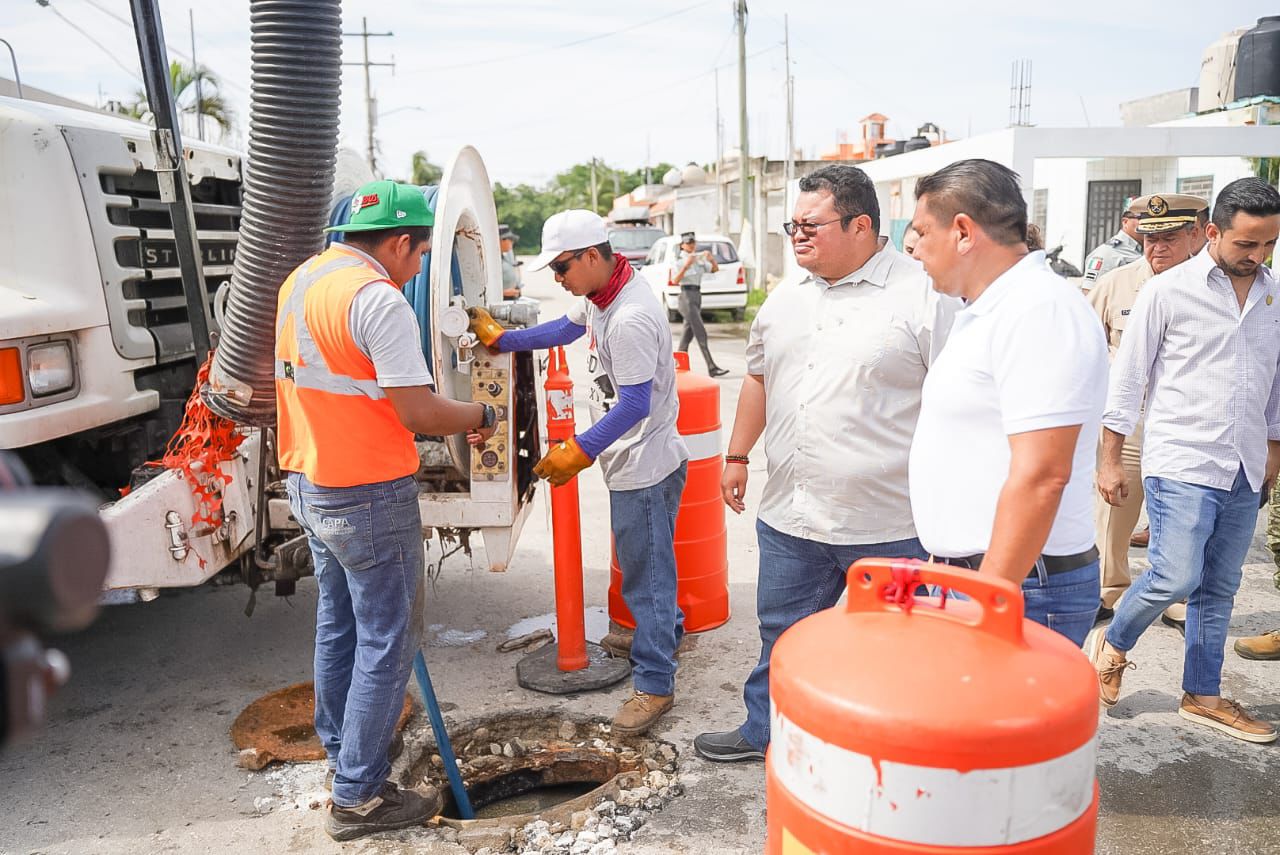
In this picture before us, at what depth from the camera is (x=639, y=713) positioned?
3840 millimetres

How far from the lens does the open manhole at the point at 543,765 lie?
3539 millimetres

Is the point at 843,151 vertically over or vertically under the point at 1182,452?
over

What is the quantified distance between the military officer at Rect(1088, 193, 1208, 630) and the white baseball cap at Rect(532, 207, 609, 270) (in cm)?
250

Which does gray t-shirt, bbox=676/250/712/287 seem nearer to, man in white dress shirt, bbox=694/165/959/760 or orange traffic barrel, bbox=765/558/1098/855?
man in white dress shirt, bbox=694/165/959/760

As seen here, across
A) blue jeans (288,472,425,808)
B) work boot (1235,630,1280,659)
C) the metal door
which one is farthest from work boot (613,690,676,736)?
the metal door

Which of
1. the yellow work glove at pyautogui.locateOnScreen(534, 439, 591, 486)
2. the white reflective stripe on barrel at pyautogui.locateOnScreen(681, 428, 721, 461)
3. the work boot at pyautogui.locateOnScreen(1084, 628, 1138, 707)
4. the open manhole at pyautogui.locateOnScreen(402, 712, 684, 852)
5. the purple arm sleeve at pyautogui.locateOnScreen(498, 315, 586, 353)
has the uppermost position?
the purple arm sleeve at pyautogui.locateOnScreen(498, 315, 586, 353)

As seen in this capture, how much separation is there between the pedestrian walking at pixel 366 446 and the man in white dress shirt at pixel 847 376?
3.52ft

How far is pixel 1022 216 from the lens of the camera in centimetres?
230

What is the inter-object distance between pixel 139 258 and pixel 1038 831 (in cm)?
398

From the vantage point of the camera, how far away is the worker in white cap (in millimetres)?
3715

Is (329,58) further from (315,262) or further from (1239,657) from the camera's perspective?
(1239,657)

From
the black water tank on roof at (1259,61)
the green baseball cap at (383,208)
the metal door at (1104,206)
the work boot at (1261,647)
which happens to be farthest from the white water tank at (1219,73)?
the green baseball cap at (383,208)

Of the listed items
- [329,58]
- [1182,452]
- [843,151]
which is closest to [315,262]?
[329,58]

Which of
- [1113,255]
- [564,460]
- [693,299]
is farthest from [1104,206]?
[564,460]
